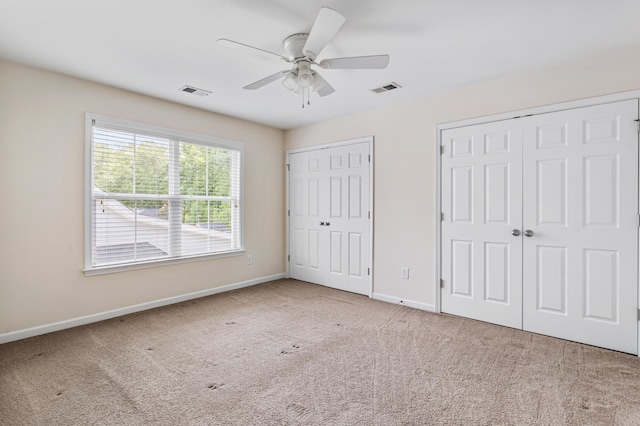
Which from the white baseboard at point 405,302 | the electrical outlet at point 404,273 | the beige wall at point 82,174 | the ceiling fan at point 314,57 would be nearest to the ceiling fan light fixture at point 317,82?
the ceiling fan at point 314,57

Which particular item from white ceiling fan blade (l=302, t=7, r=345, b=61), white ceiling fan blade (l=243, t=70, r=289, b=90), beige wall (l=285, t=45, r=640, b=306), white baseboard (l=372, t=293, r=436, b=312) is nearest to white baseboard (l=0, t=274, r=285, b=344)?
white baseboard (l=372, t=293, r=436, b=312)

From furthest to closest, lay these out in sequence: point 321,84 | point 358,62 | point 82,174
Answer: point 82,174
point 321,84
point 358,62

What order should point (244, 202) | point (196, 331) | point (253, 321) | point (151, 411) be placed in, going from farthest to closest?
point (244, 202) < point (253, 321) < point (196, 331) < point (151, 411)

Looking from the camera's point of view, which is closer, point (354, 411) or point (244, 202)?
point (354, 411)

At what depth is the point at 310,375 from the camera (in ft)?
7.35

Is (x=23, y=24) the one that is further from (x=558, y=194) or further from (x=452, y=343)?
(x=558, y=194)

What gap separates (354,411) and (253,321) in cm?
170

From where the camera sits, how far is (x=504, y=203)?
3111 millimetres

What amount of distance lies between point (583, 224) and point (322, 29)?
8.86ft

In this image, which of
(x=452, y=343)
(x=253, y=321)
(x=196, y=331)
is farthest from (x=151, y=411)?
(x=452, y=343)

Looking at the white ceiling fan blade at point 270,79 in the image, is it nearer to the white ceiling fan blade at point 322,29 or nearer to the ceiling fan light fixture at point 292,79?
the ceiling fan light fixture at point 292,79

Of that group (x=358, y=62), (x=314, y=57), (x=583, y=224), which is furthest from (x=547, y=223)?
(x=314, y=57)

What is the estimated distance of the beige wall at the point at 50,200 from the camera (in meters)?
2.77

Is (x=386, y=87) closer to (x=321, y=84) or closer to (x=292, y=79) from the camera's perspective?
(x=321, y=84)
